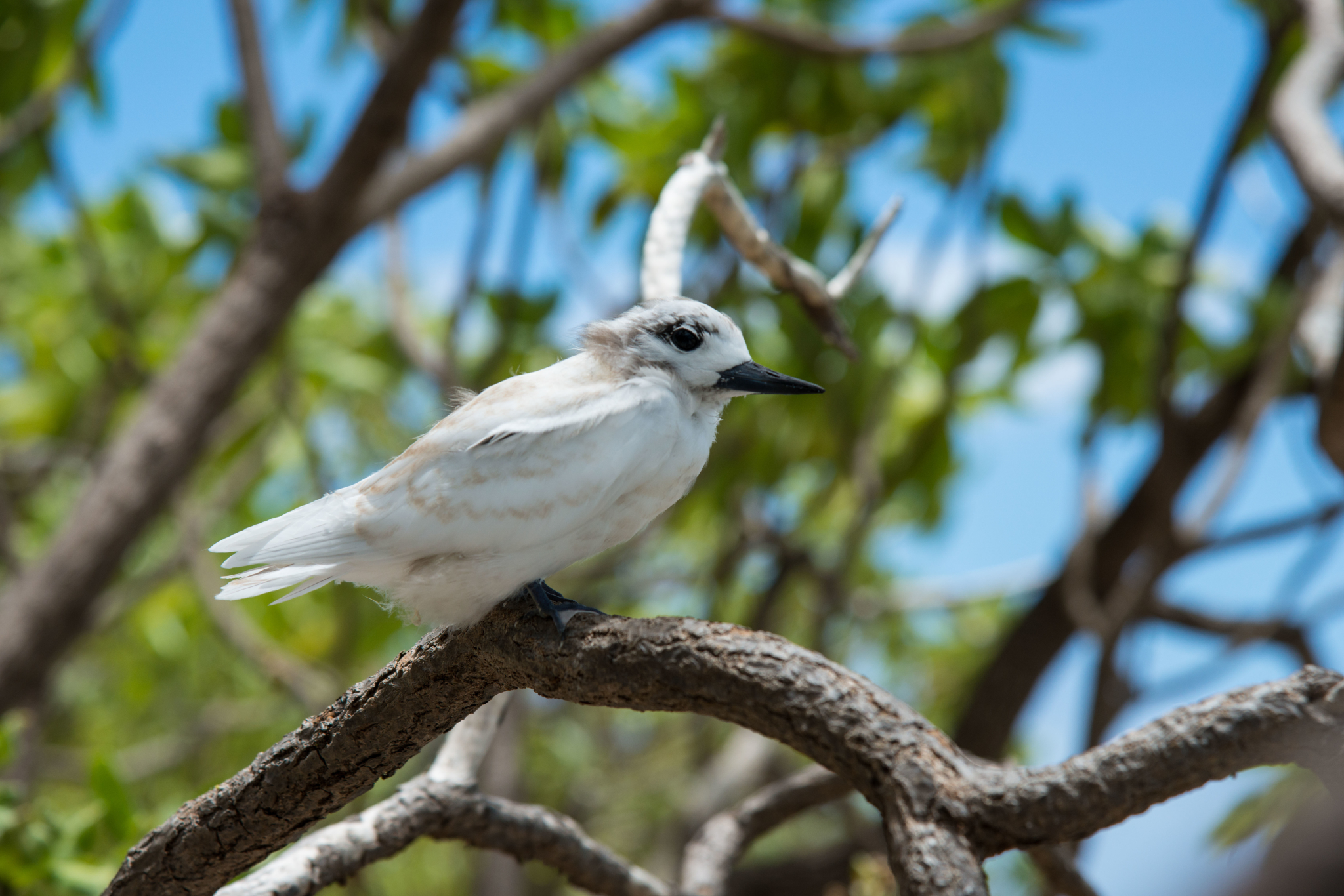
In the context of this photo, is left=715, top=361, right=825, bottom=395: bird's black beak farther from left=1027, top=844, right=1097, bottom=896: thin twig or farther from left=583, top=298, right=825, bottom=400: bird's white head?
left=1027, top=844, right=1097, bottom=896: thin twig

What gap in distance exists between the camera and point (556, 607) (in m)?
1.04

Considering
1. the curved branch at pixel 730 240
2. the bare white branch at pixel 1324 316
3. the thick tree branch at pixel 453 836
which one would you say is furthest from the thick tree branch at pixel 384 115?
the bare white branch at pixel 1324 316

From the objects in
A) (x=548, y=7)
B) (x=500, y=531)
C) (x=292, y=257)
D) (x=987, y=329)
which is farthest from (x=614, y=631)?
(x=548, y=7)

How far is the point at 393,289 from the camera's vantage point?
3.61 meters

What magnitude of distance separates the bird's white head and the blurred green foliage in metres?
1.41

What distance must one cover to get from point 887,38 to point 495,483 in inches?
93.6

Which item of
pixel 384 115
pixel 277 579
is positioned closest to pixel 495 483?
pixel 277 579

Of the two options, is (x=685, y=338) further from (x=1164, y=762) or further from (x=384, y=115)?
(x=384, y=115)

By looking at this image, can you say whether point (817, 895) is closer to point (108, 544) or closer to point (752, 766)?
point (752, 766)

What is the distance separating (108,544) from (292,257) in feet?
2.71

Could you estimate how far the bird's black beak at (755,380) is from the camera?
1.19m

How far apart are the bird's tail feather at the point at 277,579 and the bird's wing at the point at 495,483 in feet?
0.04

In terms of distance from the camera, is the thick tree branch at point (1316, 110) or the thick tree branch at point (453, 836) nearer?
the thick tree branch at point (453, 836)

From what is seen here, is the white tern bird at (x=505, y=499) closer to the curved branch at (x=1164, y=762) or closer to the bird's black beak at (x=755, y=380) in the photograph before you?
the bird's black beak at (x=755, y=380)
